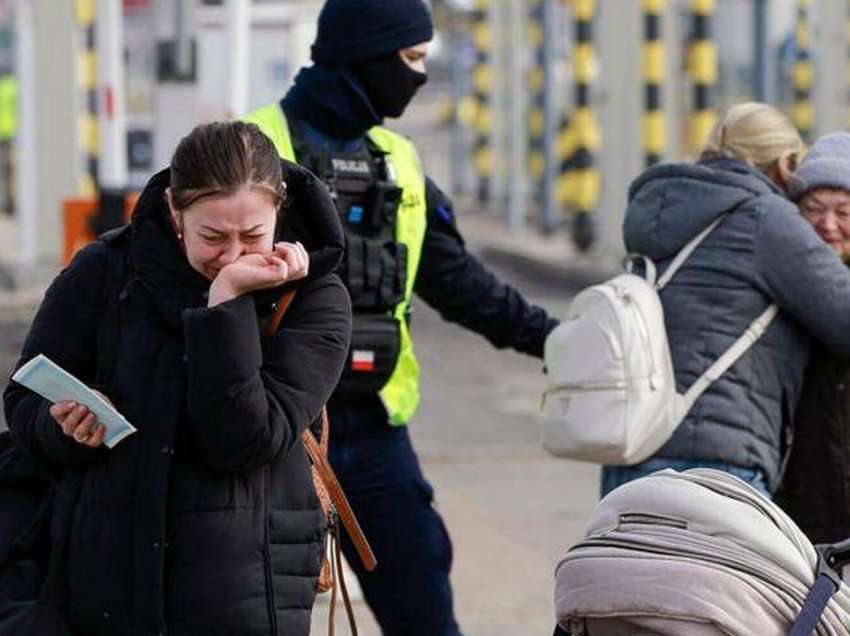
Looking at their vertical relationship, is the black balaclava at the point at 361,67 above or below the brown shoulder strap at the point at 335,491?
above

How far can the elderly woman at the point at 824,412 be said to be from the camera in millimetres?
4668

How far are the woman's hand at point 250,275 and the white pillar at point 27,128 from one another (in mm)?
12913

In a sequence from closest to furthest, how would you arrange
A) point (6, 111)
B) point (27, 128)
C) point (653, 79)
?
point (27, 128) → point (653, 79) → point (6, 111)

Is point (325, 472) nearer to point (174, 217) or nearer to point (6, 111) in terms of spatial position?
point (174, 217)

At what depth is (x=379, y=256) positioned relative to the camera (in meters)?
4.60

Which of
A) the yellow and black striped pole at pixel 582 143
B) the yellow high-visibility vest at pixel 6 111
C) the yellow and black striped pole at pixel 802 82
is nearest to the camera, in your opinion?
the yellow and black striped pole at pixel 582 143

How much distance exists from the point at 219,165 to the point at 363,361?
1.35 meters

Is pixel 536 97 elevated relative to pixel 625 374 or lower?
lower

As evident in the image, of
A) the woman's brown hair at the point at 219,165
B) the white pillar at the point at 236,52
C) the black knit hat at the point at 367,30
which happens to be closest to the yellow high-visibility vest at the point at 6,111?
the white pillar at the point at 236,52

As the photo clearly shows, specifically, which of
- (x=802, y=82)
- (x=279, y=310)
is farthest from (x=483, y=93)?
(x=279, y=310)

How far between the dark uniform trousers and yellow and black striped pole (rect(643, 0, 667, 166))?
12.1m

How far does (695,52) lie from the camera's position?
15.7 m

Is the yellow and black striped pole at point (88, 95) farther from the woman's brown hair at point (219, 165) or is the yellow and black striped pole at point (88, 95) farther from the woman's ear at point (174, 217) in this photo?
the woman's brown hair at point (219, 165)

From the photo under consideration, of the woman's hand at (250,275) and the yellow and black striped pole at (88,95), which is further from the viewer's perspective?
the yellow and black striped pole at (88,95)
